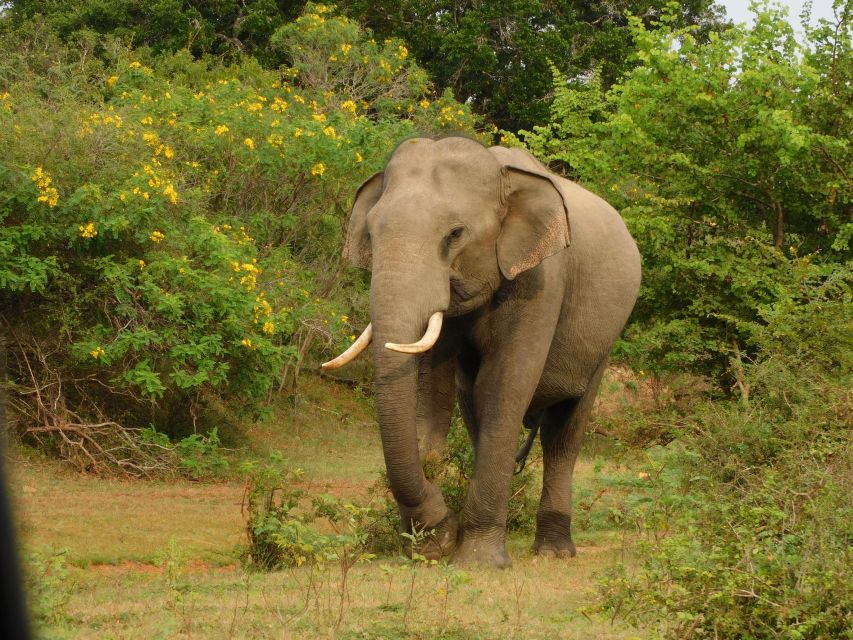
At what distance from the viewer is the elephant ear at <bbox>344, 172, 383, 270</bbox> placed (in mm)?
8820

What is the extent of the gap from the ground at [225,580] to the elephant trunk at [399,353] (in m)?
0.70

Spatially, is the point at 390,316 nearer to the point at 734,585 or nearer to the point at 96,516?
the point at 734,585

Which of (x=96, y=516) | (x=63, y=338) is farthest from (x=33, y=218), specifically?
(x=96, y=516)

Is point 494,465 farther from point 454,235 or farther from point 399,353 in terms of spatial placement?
point 454,235

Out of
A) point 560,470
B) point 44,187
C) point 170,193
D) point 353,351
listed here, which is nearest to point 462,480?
point 560,470

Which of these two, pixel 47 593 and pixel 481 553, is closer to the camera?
pixel 47 593

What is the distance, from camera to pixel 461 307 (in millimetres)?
8453

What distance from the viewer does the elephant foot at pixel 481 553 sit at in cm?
845

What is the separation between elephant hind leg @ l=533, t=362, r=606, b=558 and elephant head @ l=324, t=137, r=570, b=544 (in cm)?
153

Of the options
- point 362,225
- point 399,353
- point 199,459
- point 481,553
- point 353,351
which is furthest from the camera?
point 199,459

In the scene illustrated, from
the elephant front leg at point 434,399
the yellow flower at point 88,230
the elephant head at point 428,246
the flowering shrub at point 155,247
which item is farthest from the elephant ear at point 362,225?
the yellow flower at point 88,230

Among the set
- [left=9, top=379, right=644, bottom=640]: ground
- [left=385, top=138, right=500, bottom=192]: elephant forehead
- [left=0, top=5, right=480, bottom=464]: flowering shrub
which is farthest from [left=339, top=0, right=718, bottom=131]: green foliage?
[left=385, top=138, right=500, bottom=192]: elephant forehead

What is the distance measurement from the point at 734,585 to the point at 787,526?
0.88 metres

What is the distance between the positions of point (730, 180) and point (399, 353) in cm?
1002
